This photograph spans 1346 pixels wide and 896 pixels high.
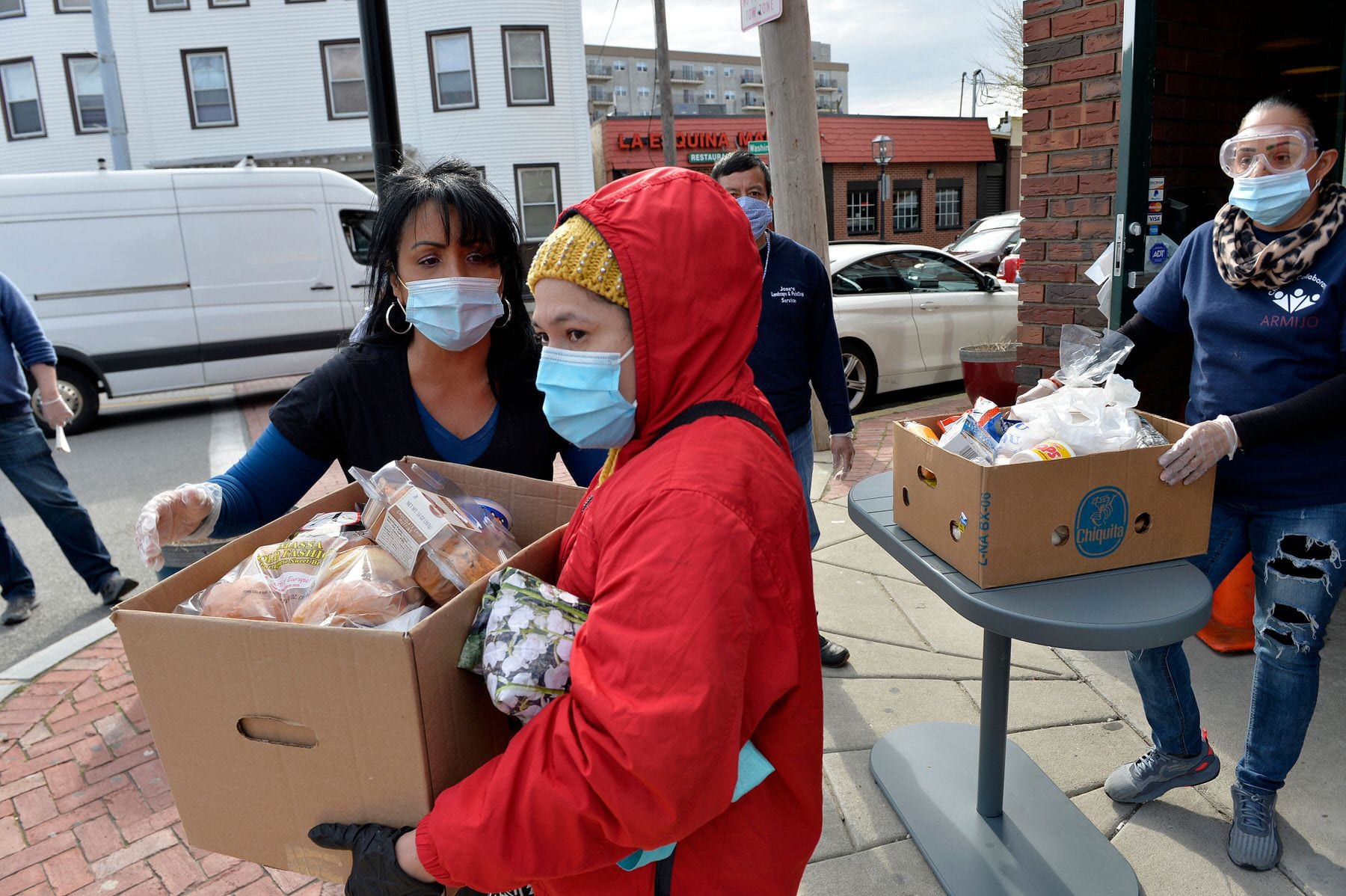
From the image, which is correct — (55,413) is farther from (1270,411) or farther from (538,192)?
(538,192)

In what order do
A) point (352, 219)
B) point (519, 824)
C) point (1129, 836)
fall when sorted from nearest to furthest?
point (519, 824) → point (1129, 836) → point (352, 219)

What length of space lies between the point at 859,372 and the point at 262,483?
685 cm

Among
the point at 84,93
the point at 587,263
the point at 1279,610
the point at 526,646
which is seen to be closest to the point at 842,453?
the point at 1279,610

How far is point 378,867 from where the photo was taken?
1.20 meters

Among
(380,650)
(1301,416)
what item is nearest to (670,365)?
(380,650)

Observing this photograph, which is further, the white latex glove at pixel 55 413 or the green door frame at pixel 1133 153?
the white latex glove at pixel 55 413

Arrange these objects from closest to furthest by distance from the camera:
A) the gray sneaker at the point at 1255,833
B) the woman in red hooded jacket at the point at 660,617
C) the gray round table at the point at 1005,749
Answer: the woman in red hooded jacket at the point at 660,617, the gray round table at the point at 1005,749, the gray sneaker at the point at 1255,833

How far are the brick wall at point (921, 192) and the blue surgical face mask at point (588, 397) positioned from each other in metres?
28.6

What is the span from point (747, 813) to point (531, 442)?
1.11 meters

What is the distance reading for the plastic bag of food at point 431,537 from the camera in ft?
4.55

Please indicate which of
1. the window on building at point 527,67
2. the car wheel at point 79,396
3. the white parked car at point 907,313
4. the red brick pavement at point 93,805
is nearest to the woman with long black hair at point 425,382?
the red brick pavement at point 93,805

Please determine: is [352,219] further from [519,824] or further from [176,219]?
[519,824]

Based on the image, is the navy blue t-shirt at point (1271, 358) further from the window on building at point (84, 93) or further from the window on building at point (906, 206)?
the window on building at point (906, 206)

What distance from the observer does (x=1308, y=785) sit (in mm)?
2736
